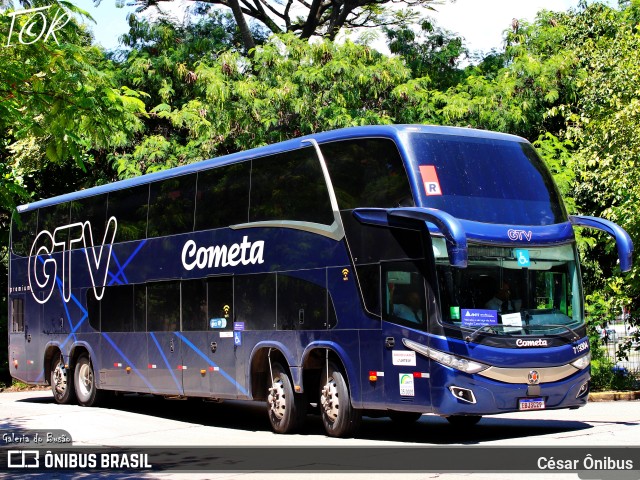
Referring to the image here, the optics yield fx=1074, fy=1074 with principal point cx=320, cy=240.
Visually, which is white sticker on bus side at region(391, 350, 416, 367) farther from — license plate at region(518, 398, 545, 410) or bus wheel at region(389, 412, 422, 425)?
bus wheel at region(389, 412, 422, 425)

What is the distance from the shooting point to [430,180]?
47.2 ft

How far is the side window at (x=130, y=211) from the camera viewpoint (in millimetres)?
20672

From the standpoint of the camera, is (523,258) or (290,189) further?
(290,189)

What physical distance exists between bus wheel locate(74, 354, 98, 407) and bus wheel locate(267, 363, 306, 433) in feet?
22.5

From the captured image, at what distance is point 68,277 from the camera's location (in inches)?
917

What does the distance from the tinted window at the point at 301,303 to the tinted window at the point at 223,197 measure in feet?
5.34

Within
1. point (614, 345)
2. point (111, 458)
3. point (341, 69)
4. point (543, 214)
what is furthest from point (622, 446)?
point (341, 69)

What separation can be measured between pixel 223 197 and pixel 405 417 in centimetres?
480

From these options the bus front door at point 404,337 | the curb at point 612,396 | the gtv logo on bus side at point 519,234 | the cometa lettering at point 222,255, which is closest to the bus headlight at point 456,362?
the bus front door at point 404,337

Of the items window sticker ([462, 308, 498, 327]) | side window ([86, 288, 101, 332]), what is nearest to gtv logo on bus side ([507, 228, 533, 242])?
window sticker ([462, 308, 498, 327])

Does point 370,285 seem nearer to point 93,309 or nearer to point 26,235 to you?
point 93,309

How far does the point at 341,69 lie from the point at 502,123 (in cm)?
412

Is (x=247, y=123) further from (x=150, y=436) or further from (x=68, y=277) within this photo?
(x=150, y=436)

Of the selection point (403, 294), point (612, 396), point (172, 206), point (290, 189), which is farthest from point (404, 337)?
point (612, 396)
